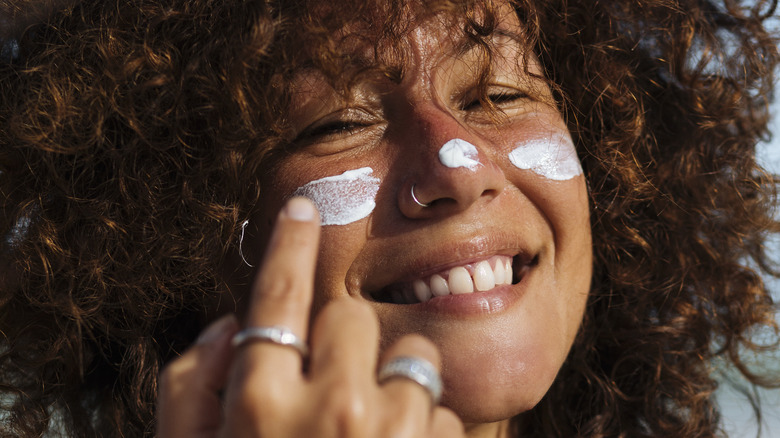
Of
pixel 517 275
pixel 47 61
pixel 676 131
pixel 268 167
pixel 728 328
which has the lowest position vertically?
pixel 728 328

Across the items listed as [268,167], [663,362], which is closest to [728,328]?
[663,362]

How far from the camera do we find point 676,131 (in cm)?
294

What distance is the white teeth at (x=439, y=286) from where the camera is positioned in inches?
76.8

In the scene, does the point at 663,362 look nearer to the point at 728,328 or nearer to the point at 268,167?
the point at 728,328

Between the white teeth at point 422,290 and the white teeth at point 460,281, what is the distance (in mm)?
63

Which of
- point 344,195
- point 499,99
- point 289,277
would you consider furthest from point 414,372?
point 499,99

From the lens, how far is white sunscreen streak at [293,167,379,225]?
1933mm

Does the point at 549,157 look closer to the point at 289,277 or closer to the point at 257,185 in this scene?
the point at 257,185

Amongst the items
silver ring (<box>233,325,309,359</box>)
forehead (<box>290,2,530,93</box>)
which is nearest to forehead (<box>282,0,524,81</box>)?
forehead (<box>290,2,530,93</box>)

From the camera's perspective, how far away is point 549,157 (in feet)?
7.18

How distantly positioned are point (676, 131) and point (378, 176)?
5.05 feet

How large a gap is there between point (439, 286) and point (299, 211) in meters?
0.84

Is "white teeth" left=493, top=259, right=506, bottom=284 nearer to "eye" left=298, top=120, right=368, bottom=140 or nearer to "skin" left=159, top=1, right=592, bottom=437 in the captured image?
"skin" left=159, top=1, right=592, bottom=437

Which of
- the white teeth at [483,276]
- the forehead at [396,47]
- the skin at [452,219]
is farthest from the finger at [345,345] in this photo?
the forehead at [396,47]
